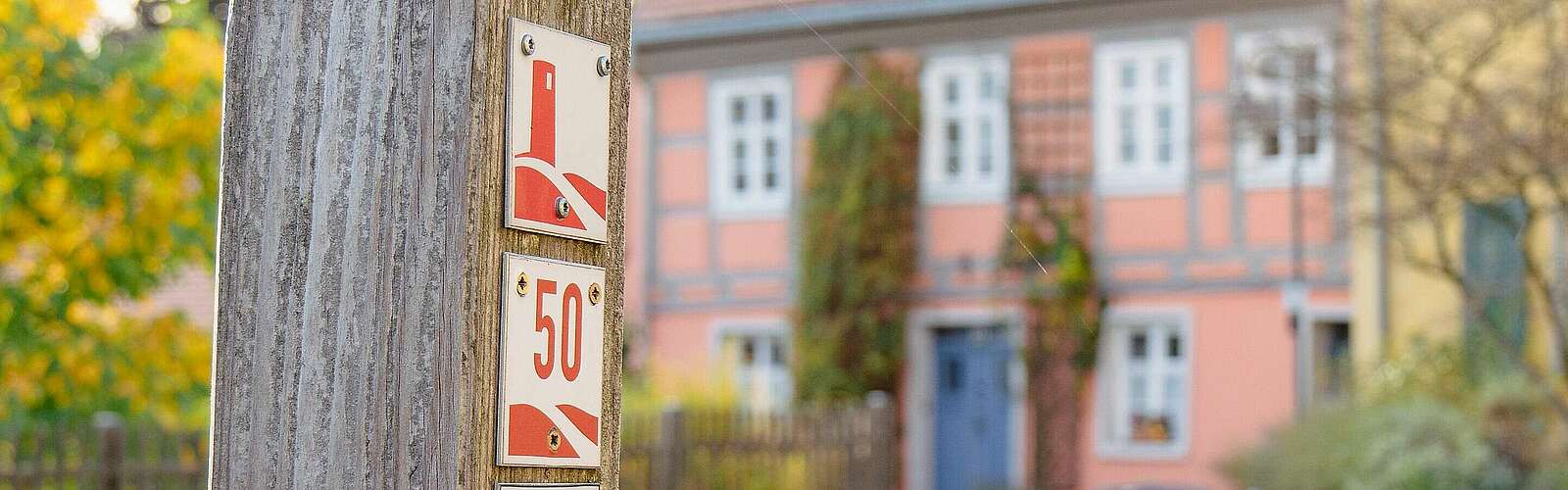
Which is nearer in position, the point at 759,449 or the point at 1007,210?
the point at 759,449

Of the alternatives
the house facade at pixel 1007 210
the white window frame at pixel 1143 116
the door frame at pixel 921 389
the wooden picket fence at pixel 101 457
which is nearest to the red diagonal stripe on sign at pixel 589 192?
the wooden picket fence at pixel 101 457

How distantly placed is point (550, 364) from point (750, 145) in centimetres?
1981

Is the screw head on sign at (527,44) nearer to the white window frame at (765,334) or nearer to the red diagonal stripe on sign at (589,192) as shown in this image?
the red diagonal stripe on sign at (589,192)

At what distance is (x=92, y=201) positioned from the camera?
7512mm

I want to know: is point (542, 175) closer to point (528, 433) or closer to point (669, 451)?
point (528, 433)

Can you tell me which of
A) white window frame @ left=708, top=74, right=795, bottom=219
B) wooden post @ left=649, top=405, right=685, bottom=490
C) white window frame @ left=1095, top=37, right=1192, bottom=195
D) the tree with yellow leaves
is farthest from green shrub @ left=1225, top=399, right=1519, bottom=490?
the tree with yellow leaves

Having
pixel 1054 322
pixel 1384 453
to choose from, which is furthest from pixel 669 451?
pixel 1054 322

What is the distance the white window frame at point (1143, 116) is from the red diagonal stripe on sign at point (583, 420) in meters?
17.2

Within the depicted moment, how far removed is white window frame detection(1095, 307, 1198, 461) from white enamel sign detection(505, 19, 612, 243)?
17593mm

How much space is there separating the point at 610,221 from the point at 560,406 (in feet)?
0.46

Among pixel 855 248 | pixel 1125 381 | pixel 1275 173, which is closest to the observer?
pixel 1275 173

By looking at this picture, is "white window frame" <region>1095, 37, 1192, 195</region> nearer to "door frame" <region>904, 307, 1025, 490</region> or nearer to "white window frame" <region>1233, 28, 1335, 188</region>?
"white window frame" <region>1233, 28, 1335, 188</region>

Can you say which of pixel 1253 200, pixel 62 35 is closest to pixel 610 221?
pixel 62 35

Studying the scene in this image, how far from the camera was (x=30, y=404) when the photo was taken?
7.79m
